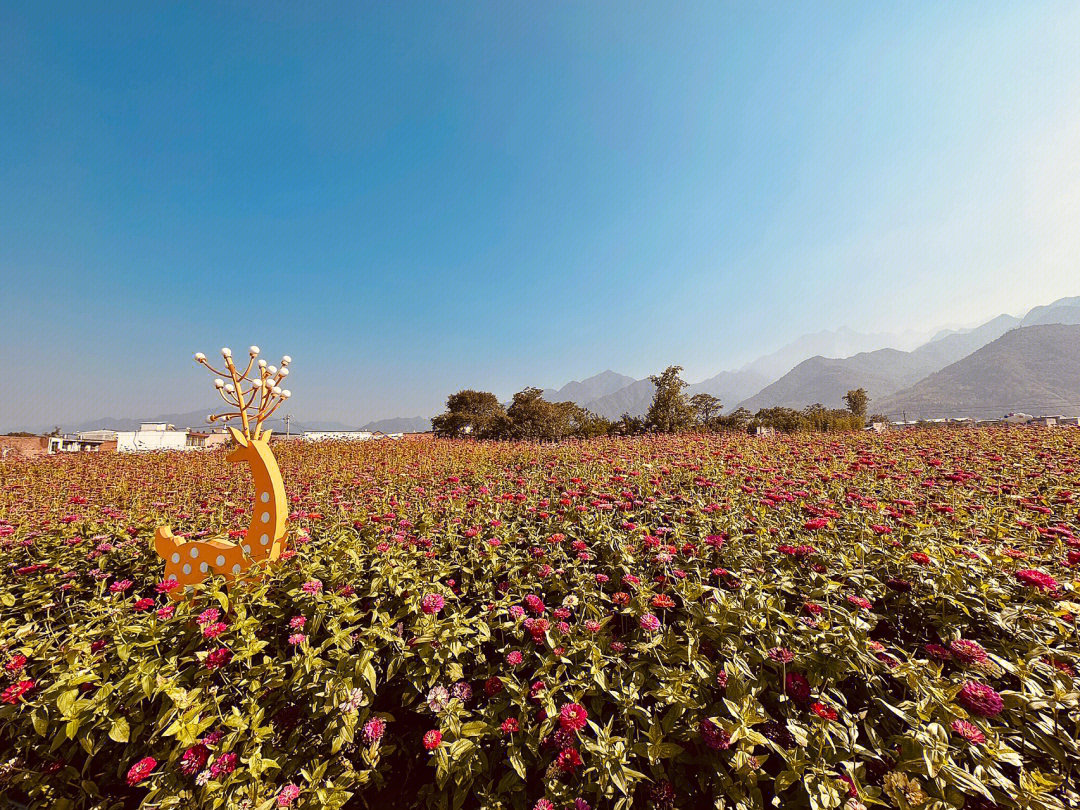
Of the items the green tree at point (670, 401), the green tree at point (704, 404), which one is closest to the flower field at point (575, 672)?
the green tree at point (670, 401)

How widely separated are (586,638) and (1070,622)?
265 cm

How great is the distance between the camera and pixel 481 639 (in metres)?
2.29

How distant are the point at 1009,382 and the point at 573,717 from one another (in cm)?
23501

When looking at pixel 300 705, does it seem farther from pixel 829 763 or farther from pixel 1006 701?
pixel 1006 701

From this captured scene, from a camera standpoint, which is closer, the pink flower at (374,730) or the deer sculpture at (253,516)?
the pink flower at (374,730)

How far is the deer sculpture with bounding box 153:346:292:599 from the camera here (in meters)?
2.97

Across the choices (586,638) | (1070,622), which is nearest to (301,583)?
(586,638)

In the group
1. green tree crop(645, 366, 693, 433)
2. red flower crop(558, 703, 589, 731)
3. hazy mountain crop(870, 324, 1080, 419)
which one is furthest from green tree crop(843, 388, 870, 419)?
hazy mountain crop(870, 324, 1080, 419)

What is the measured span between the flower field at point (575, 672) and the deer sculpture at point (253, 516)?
0.28 m

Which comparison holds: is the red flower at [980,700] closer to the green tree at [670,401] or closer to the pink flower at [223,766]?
the pink flower at [223,766]

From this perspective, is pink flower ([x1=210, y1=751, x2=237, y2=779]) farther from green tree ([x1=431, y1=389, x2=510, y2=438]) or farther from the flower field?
green tree ([x1=431, y1=389, x2=510, y2=438])

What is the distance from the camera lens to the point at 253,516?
323 cm

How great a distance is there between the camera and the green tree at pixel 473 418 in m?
30.5

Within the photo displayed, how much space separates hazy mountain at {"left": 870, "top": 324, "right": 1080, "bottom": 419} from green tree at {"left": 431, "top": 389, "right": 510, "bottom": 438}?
140 metres
